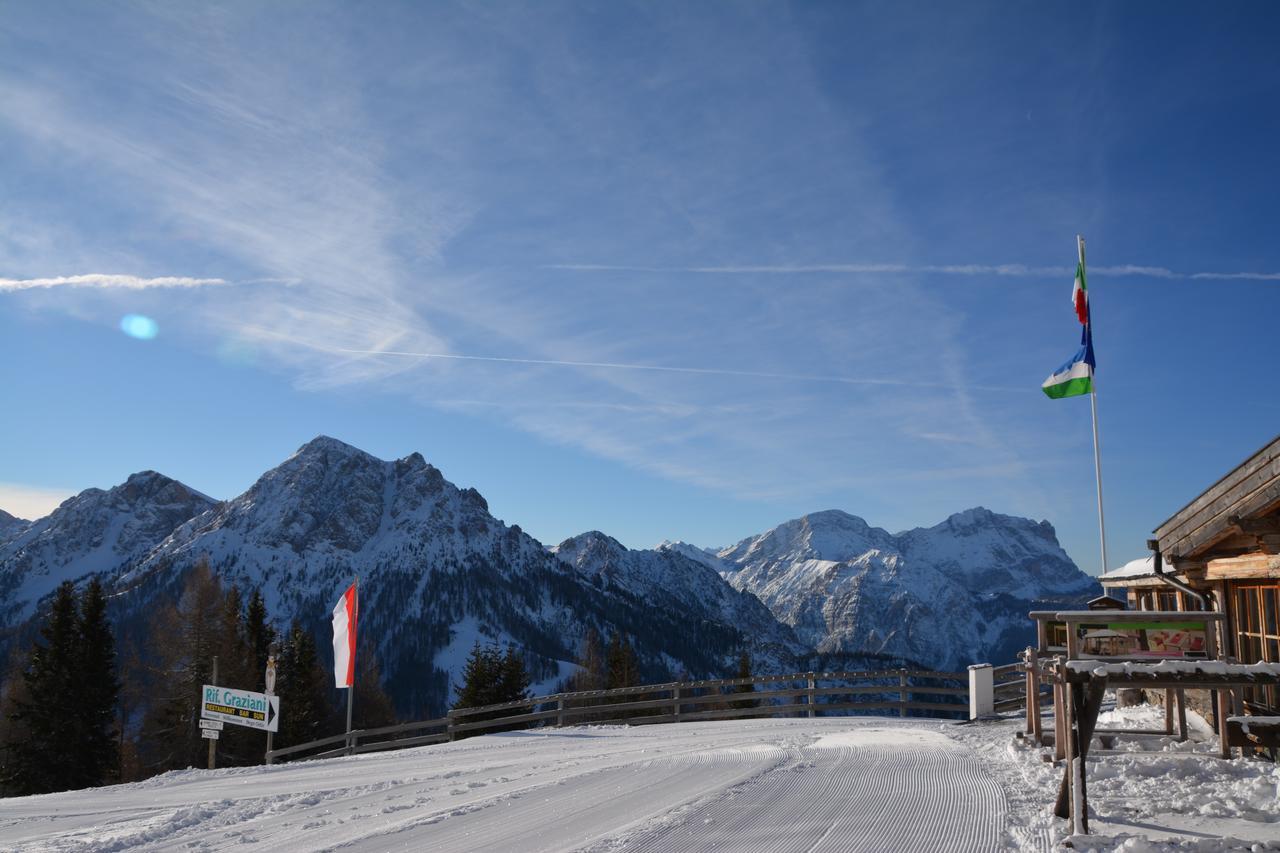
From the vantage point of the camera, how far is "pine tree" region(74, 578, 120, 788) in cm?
3281

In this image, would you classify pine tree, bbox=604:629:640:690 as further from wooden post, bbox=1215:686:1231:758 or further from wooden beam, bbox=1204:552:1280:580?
wooden post, bbox=1215:686:1231:758

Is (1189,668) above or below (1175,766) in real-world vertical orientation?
above

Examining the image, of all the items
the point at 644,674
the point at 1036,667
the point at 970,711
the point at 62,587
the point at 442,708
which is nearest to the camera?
the point at 1036,667

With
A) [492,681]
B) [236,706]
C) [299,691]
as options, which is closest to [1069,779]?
[236,706]

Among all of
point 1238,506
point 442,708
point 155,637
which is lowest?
point 442,708

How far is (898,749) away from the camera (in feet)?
38.9

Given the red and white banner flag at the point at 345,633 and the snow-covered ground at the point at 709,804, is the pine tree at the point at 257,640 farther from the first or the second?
the snow-covered ground at the point at 709,804

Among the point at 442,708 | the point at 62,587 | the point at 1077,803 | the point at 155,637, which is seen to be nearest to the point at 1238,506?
the point at 1077,803

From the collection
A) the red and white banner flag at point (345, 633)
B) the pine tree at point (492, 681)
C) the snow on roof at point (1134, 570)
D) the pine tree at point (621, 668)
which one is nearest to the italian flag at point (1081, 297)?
the snow on roof at point (1134, 570)

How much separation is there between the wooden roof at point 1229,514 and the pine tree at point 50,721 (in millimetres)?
36162

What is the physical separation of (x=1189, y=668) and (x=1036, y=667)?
A: 3.84 metres

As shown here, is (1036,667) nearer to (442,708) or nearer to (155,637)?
(155,637)

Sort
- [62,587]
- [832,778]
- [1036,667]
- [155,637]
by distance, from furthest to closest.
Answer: [155,637], [62,587], [1036,667], [832,778]

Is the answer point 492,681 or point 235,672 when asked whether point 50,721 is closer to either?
point 235,672
